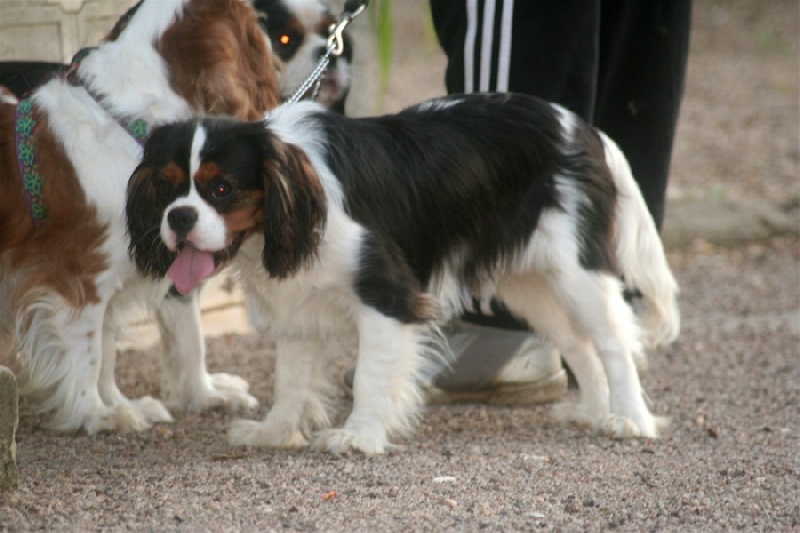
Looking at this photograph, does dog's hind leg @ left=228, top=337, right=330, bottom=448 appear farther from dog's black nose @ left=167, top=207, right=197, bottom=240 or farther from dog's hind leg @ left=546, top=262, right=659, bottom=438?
dog's hind leg @ left=546, top=262, right=659, bottom=438

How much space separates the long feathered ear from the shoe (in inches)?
38.7

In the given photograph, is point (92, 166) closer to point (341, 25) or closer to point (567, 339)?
point (341, 25)

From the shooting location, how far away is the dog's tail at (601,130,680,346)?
4.22 metres

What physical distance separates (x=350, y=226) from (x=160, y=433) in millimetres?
987

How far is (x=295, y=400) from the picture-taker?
160 inches

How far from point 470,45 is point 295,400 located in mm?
1339

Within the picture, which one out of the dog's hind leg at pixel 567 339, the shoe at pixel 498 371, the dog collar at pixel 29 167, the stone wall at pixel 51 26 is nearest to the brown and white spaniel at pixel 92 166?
the dog collar at pixel 29 167

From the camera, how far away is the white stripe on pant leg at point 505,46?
434cm

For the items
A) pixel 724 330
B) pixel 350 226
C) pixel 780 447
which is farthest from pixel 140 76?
pixel 724 330

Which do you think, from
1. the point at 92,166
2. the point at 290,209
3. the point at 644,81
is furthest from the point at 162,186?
the point at 644,81

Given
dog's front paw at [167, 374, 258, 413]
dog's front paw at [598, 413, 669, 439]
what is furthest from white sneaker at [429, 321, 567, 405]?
dog's front paw at [167, 374, 258, 413]

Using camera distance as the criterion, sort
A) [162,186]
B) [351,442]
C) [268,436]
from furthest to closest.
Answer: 1. [268,436]
2. [351,442]
3. [162,186]

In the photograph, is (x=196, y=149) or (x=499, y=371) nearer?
(x=196, y=149)

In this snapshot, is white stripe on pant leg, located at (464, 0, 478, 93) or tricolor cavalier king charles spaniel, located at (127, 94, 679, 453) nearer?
tricolor cavalier king charles spaniel, located at (127, 94, 679, 453)
